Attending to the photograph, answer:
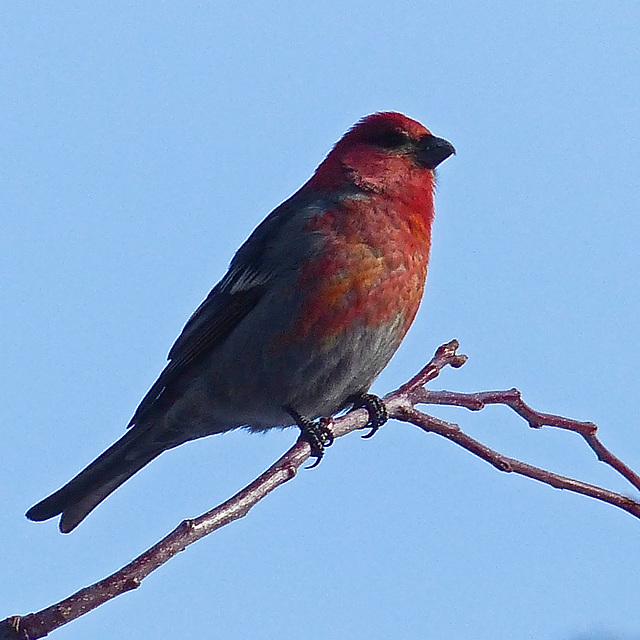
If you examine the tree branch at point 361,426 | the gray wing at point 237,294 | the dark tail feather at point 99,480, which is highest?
the gray wing at point 237,294

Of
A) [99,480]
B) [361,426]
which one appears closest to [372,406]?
[361,426]

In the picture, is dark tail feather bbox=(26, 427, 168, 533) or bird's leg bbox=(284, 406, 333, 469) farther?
dark tail feather bbox=(26, 427, 168, 533)

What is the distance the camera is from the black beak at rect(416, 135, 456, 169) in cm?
617

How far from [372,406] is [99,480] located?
1.58 m

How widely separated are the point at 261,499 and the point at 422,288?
318 centimetres

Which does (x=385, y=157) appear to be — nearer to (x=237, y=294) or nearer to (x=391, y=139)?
(x=391, y=139)

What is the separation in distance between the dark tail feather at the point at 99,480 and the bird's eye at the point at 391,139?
2.18 metres

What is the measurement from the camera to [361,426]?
4.30 metres

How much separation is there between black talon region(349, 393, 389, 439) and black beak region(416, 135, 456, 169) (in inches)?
57.6

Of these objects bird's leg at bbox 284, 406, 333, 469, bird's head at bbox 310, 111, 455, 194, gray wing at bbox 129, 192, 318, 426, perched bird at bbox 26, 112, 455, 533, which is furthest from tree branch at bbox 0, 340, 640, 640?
bird's head at bbox 310, 111, 455, 194

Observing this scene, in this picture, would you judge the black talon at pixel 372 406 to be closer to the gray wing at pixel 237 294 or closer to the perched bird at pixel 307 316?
the perched bird at pixel 307 316

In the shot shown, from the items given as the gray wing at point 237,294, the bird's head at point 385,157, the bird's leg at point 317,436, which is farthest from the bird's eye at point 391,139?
the bird's leg at point 317,436

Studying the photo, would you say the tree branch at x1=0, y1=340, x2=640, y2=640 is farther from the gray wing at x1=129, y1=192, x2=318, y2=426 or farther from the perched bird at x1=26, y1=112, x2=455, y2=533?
the gray wing at x1=129, y1=192, x2=318, y2=426

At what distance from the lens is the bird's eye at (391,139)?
6.24m
